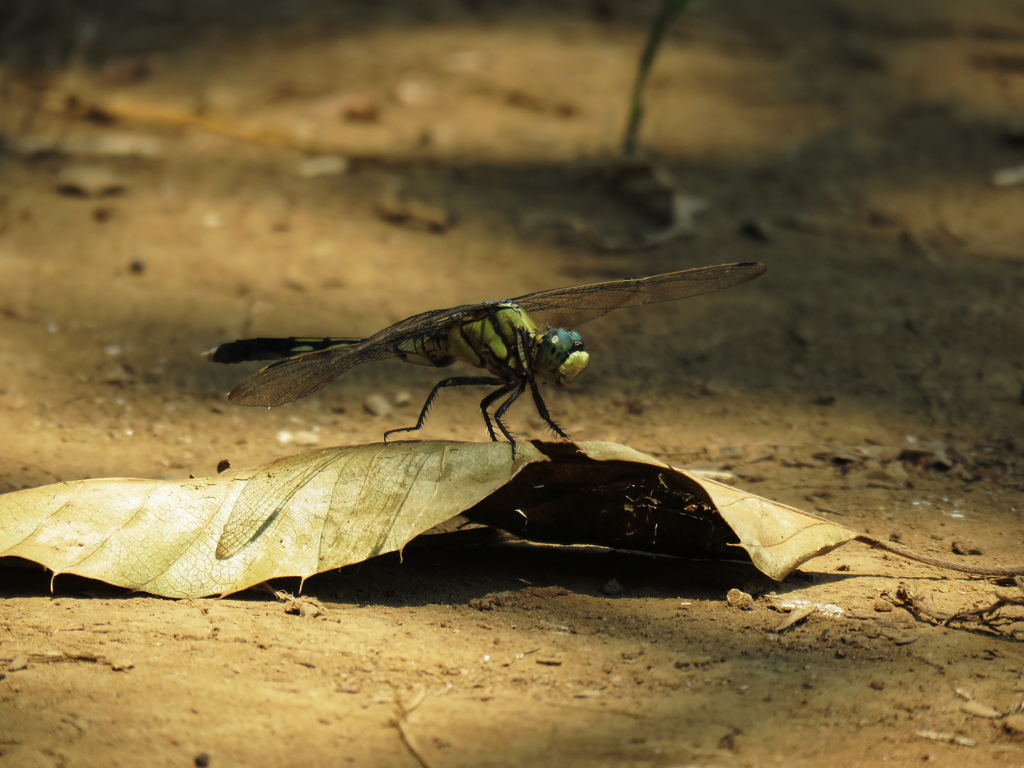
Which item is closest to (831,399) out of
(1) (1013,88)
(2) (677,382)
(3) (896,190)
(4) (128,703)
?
(2) (677,382)

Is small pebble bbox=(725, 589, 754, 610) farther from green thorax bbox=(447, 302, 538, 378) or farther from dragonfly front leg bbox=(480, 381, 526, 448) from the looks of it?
green thorax bbox=(447, 302, 538, 378)

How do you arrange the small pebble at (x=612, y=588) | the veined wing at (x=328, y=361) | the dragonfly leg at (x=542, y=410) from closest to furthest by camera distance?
the small pebble at (x=612, y=588) < the veined wing at (x=328, y=361) < the dragonfly leg at (x=542, y=410)

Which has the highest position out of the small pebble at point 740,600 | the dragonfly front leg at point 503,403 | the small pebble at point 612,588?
the dragonfly front leg at point 503,403

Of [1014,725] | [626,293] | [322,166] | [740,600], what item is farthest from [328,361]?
[322,166]

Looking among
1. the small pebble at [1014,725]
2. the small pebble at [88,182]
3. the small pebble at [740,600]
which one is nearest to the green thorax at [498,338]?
the small pebble at [740,600]

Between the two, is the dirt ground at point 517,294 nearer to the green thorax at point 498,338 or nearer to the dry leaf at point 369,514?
the dry leaf at point 369,514

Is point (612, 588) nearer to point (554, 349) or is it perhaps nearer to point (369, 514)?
point (369, 514)

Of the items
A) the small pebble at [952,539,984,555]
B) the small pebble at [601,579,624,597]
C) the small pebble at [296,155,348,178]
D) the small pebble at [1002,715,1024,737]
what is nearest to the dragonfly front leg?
the small pebble at [601,579,624,597]

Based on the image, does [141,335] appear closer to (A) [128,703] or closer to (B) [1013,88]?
(A) [128,703]
